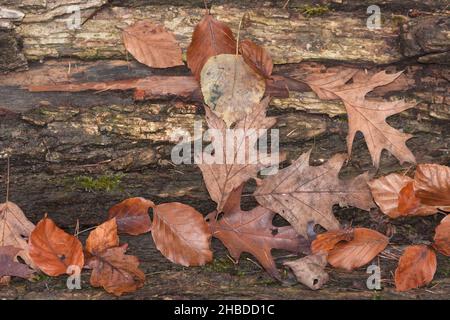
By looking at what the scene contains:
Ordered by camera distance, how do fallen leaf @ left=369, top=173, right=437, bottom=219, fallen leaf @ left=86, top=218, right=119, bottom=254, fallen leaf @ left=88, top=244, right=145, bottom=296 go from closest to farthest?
fallen leaf @ left=88, top=244, right=145, bottom=296, fallen leaf @ left=86, top=218, right=119, bottom=254, fallen leaf @ left=369, top=173, right=437, bottom=219

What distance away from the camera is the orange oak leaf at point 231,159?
325 cm

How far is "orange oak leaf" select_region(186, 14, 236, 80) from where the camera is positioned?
332 centimetres

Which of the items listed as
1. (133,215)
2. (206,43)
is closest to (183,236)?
(133,215)

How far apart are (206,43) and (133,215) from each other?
38.0 inches

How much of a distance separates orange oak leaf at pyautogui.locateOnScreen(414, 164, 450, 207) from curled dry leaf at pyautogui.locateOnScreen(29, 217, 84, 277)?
5.62ft

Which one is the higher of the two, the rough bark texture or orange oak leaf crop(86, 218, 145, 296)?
the rough bark texture

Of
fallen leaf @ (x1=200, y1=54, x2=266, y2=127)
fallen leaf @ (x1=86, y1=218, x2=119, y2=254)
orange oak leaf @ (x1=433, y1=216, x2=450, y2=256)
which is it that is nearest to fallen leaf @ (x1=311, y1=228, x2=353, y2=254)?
orange oak leaf @ (x1=433, y1=216, x2=450, y2=256)

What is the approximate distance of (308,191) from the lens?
329 cm

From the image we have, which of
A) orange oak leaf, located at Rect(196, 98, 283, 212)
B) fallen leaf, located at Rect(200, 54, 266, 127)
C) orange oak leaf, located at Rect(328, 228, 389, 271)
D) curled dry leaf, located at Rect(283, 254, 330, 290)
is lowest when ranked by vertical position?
curled dry leaf, located at Rect(283, 254, 330, 290)

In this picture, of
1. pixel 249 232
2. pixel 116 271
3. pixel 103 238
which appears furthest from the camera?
pixel 249 232

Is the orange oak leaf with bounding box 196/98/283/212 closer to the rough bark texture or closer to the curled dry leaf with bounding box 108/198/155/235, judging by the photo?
the rough bark texture

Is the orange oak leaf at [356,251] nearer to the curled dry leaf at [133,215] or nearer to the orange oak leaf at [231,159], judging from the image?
the orange oak leaf at [231,159]

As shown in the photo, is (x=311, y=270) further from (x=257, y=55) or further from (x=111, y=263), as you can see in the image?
(x=257, y=55)

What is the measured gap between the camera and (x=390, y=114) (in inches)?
131
